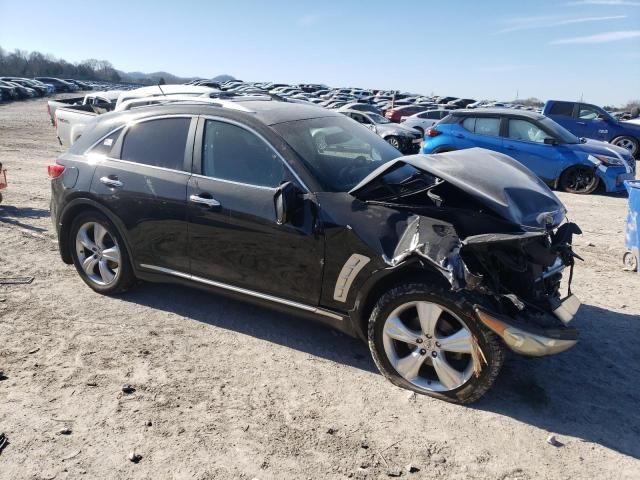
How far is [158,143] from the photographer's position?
14.2 feet

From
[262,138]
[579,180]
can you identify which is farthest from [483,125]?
[262,138]

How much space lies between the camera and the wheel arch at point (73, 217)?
445 centimetres

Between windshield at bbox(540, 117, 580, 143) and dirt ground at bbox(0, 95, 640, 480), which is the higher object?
windshield at bbox(540, 117, 580, 143)

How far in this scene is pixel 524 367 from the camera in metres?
3.71

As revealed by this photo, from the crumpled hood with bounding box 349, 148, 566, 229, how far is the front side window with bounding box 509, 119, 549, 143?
24.2 feet

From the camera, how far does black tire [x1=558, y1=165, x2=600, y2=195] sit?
1037cm

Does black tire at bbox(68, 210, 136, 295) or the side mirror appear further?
black tire at bbox(68, 210, 136, 295)

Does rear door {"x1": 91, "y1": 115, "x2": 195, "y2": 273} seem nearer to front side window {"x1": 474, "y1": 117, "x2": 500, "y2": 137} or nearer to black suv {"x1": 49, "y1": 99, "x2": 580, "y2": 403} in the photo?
black suv {"x1": 49, "y1": 99, "x2": 580, "y2": 403}

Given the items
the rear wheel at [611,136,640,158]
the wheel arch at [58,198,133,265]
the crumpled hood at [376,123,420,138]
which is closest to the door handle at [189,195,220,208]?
the wheel arch at [58,198,133,265]

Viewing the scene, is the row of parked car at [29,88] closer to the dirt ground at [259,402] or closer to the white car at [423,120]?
the white car at [423,120]

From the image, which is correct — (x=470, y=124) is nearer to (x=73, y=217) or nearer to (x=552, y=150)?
(x=552, y=150)

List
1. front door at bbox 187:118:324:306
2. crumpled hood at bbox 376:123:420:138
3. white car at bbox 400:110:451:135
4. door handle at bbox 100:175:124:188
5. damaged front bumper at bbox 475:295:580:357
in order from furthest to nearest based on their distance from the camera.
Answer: white car at bbox 400:110:451:135, crumpled hood at bbox 376:123:420:138, door handle at bbox 100:175:124:188, front door at bbox 187:118:324:306, damaged front bumper at bbox 475:295:580:357

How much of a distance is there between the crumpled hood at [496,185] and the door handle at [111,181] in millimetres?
2121

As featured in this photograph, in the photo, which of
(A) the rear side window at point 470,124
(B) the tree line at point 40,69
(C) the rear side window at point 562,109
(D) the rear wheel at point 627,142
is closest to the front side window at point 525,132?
(A) the rear side window at point 470,124
